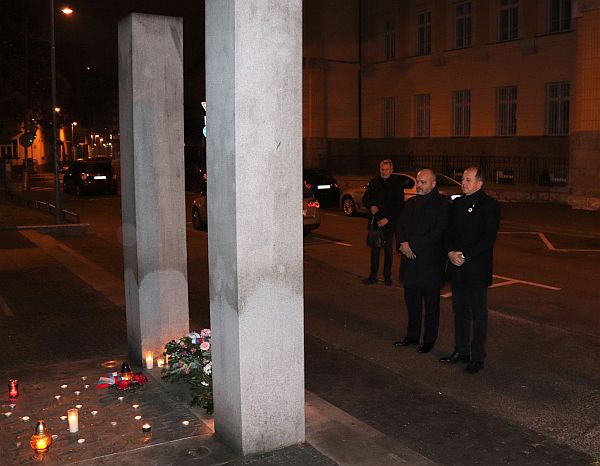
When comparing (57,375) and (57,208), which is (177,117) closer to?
(57,375)

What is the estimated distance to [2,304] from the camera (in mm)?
10258

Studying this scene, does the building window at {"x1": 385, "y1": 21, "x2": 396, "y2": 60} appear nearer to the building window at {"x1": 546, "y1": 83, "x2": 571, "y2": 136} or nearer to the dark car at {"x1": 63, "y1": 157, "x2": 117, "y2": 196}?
the building window at {"x1": 546, "y1": 83, "x2": 571, "y2": 136}

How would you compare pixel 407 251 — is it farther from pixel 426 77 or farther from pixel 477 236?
pixel 426 77

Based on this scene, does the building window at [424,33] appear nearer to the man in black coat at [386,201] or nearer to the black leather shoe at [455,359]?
the man in black coat at [386,201]

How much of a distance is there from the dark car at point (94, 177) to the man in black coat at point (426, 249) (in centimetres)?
2776

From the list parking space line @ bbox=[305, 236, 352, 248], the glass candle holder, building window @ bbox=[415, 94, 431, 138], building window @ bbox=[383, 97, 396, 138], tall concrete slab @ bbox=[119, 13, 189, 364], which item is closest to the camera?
the glass candle holder

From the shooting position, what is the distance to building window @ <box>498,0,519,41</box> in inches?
1271

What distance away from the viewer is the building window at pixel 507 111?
32.8 metres

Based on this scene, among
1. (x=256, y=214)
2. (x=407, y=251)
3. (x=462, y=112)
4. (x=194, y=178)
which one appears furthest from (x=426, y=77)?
(x=256, y=214)

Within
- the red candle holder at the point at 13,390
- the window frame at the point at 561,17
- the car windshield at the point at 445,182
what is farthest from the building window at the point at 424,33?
the red candle holder at the point at 13,390

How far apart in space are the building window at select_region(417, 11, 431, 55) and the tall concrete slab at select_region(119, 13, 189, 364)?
32202 mm

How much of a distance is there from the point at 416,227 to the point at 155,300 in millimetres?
2651

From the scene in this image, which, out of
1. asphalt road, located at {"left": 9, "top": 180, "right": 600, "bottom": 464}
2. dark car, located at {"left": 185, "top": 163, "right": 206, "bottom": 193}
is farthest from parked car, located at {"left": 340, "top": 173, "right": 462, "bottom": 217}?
dark car, located at {"left": 185, "top": 163, "right": 206, "bottom": 193}

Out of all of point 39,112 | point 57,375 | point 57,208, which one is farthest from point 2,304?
point 39,112
